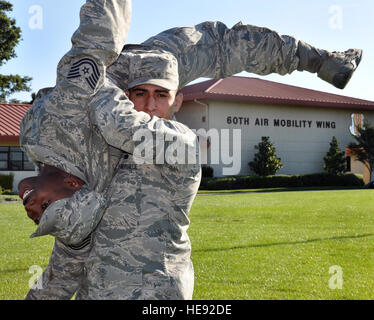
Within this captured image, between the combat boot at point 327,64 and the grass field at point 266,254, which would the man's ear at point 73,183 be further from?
the grass field at point 266,254

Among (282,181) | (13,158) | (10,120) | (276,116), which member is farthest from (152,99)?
(276,116)

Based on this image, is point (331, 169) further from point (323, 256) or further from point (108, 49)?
point (108, 49)

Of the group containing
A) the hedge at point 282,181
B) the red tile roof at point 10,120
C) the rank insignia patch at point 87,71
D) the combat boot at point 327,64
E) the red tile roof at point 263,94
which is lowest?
the hedge at point 282,181

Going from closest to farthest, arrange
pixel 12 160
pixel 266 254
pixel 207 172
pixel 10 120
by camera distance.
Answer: pixel 266 254 → pixel 12 160 → pixel 10 120 → pixel 207 172

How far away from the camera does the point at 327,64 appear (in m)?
2.77

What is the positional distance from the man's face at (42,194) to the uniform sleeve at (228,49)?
93 cm

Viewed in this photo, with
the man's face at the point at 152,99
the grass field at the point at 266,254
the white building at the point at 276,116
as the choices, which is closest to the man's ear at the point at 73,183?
the man's face at the point at 152,99

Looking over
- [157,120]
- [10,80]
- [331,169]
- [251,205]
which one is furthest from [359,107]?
[157,120]

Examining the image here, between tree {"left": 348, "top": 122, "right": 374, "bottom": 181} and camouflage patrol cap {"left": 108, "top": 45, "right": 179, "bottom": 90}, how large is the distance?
33.3 metres

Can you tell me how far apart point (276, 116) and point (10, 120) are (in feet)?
54.2

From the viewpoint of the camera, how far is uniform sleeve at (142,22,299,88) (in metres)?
2.60

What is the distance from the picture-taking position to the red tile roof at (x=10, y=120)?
2388cm

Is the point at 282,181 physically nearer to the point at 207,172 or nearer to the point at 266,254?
the point at 207,172

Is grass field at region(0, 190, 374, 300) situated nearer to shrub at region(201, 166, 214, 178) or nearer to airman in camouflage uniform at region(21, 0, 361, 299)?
airman in camouflage uniform at region(21, 0, 361, 299)
